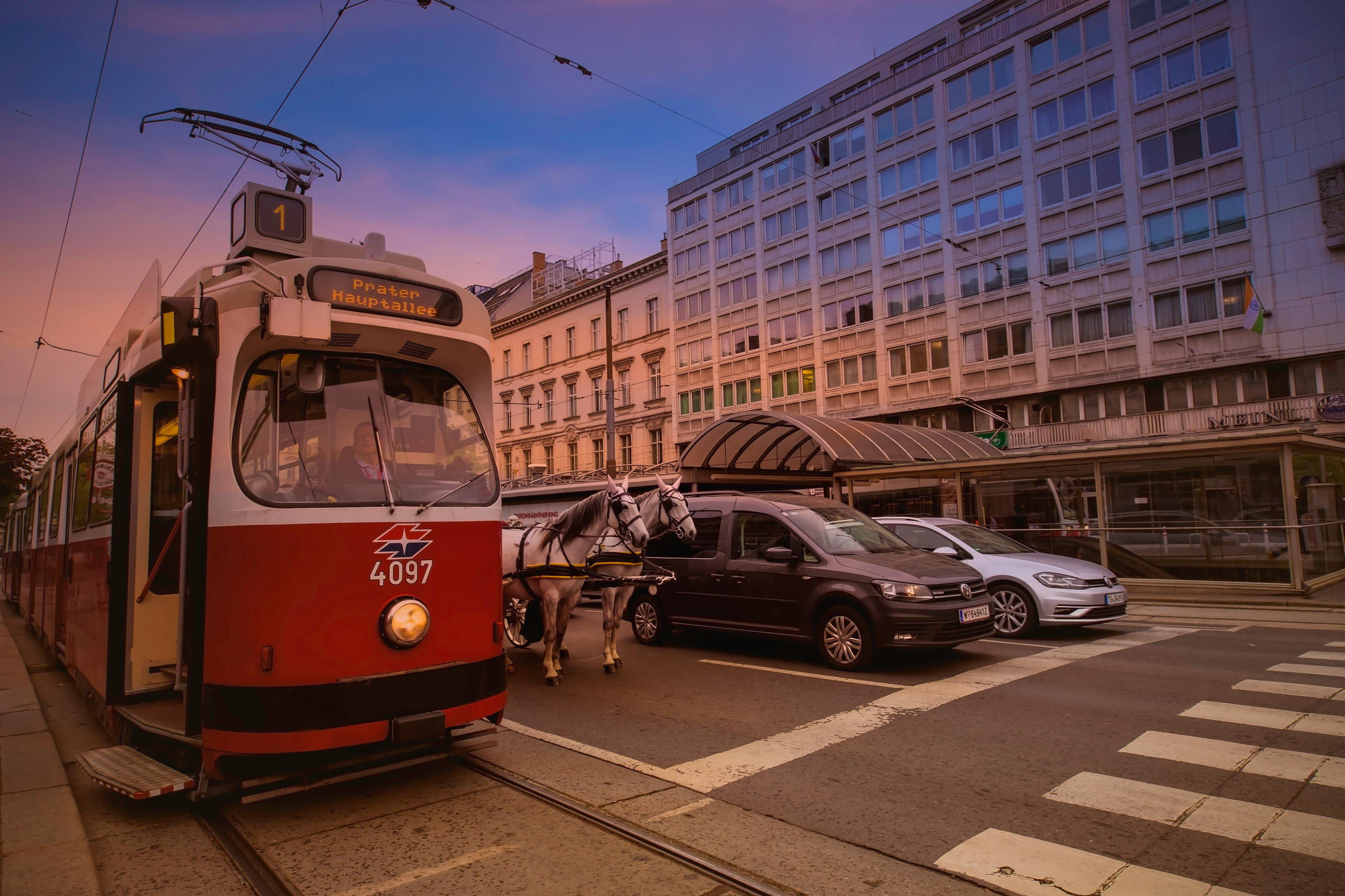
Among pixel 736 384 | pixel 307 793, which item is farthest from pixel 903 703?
pixel 736 384

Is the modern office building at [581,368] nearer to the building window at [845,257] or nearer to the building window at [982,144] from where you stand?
the building window at [845,257]

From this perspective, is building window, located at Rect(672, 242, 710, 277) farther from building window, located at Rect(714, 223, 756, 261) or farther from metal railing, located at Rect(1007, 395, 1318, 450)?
metal railing, located at Rect(1007, 395, 1318, 450)

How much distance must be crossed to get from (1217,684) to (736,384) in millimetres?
39197

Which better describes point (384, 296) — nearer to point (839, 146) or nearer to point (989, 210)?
point (989, 210)

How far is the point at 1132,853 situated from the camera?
Answer: 419 cm

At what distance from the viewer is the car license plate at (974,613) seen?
29.4ft

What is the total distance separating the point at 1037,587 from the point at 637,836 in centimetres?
869

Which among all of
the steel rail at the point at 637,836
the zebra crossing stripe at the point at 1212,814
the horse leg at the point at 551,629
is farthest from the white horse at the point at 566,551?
the zebra crossing stripe at the point at 1212,814

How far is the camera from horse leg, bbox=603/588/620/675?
9.54m

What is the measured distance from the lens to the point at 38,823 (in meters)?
4.67

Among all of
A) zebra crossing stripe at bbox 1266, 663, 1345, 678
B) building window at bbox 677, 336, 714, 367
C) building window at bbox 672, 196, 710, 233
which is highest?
building window at bbox 672, 196, 710, 233

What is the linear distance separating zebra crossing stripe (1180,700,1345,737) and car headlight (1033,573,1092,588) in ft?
13.8

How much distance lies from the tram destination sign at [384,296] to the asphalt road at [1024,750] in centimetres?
340

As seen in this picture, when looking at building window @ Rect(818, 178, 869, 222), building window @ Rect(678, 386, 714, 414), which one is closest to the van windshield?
building window @ Rect(818, 178, 869, 222)
